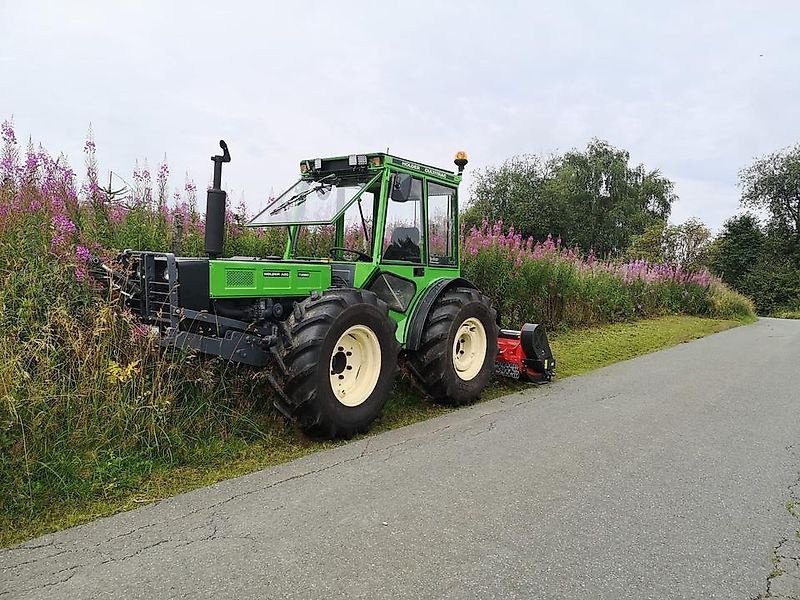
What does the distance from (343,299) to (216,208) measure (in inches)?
47.7

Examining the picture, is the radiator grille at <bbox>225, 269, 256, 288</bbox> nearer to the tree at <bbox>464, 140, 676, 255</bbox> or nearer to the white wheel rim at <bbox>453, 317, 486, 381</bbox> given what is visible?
the white wheel rim at <bbox>453, 317, 486, 381</bbox>

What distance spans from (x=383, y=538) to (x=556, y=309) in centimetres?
1095

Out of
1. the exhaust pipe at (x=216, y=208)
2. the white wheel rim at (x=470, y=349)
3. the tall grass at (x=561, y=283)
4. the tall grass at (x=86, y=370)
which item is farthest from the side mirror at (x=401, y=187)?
the tall grass at (x=561, y=283)

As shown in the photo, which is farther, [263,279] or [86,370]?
[263,279]

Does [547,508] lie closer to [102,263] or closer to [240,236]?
[102,263]

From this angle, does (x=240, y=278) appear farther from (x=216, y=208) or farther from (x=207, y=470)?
(x=207, y=470)

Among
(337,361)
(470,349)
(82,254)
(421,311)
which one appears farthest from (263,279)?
(470,349)

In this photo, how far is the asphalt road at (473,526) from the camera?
3.01 meters

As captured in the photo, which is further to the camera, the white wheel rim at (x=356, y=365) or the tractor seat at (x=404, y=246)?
the tractor seat at (x=404, y=246)

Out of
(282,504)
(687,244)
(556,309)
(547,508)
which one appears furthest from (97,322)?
(687,244)

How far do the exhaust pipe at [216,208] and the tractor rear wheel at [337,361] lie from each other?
2.67ft

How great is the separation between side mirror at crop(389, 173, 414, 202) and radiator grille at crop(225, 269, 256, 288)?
1810 millimetres

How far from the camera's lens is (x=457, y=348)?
7.07 metres

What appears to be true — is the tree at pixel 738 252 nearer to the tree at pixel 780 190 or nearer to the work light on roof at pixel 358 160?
the tree at pixel 780 190
